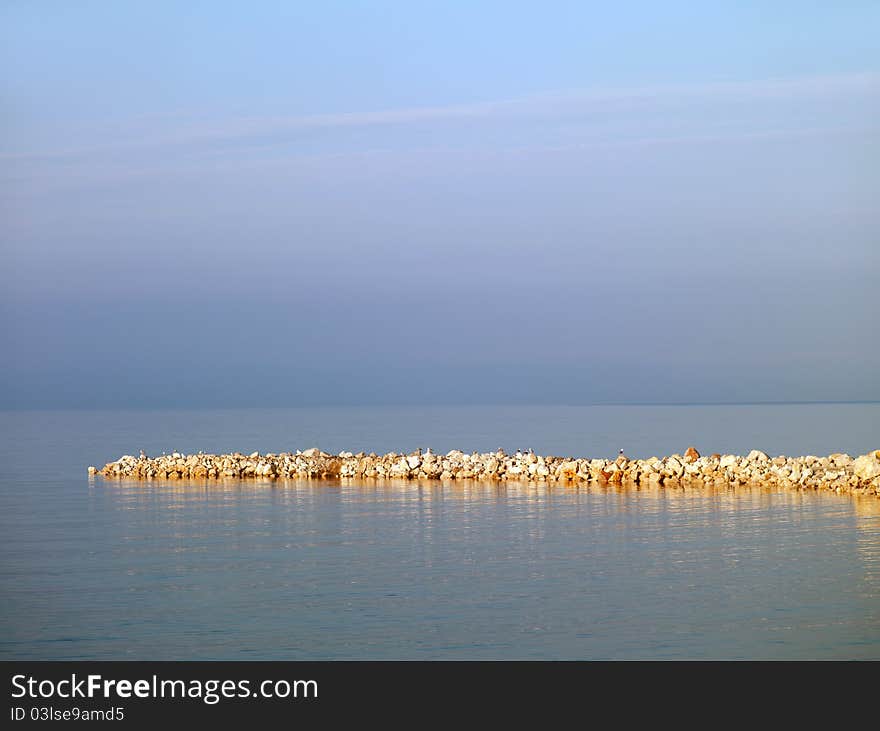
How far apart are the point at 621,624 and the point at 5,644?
10850 millimetres

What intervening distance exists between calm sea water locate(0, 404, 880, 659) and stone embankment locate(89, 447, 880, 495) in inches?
69.1

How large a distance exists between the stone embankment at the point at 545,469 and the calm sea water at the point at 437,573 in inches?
69.1

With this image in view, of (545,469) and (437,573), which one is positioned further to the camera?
(545,469)

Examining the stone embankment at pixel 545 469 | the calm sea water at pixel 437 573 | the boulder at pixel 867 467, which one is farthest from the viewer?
the stone embankment at pixel 545 469

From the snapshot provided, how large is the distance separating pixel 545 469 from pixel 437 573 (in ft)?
64.4

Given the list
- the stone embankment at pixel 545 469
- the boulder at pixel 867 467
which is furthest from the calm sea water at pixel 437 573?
the stone embankment at pixel 545 469

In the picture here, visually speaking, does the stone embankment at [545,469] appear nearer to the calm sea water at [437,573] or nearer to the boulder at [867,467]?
the boulder at [867,467]

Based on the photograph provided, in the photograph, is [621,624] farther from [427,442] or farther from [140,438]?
[140,438]

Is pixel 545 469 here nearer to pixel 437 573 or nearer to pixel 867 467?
pixel 867 467

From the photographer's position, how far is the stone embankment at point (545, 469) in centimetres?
4009

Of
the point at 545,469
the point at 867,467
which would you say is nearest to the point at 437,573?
the point at 867,467

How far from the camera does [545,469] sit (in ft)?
149

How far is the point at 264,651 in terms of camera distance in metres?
19.8

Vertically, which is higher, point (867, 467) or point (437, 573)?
point (867, 467)
